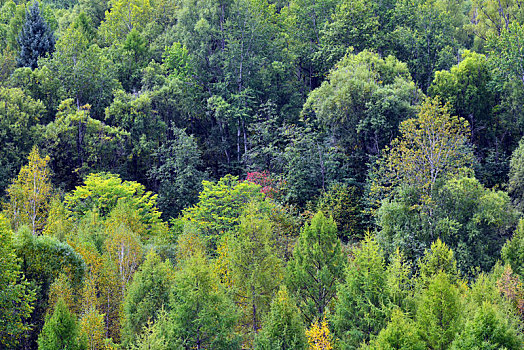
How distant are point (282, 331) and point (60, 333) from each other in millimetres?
10355

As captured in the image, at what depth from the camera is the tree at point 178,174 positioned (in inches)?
1914

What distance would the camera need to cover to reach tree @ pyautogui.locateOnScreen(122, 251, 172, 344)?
28.4 m

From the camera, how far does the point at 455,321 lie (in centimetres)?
2695

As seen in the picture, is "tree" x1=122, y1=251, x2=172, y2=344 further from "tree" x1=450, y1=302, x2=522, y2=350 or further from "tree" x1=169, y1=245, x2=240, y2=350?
"tree" x1=450, y1=302, x2=522, y2=350

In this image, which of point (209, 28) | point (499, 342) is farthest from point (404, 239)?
point (209, 28)

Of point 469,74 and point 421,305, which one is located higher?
point 469,74

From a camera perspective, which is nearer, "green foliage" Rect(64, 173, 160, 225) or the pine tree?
"green foliage" Rect(64, 173, 160, 225)

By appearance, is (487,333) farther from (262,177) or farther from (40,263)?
(262,177)

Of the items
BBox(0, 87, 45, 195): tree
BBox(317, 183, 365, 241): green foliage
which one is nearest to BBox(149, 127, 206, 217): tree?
BBox(0, 87, 45, 195): tree

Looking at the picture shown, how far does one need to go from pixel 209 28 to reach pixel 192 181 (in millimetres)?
16022

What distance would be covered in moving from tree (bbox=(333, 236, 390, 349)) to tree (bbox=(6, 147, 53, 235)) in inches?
890

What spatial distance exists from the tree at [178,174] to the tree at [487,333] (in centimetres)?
2865

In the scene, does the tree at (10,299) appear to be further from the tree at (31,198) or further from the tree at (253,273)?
the tree at (31,198)

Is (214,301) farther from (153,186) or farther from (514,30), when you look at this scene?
(514,30)
